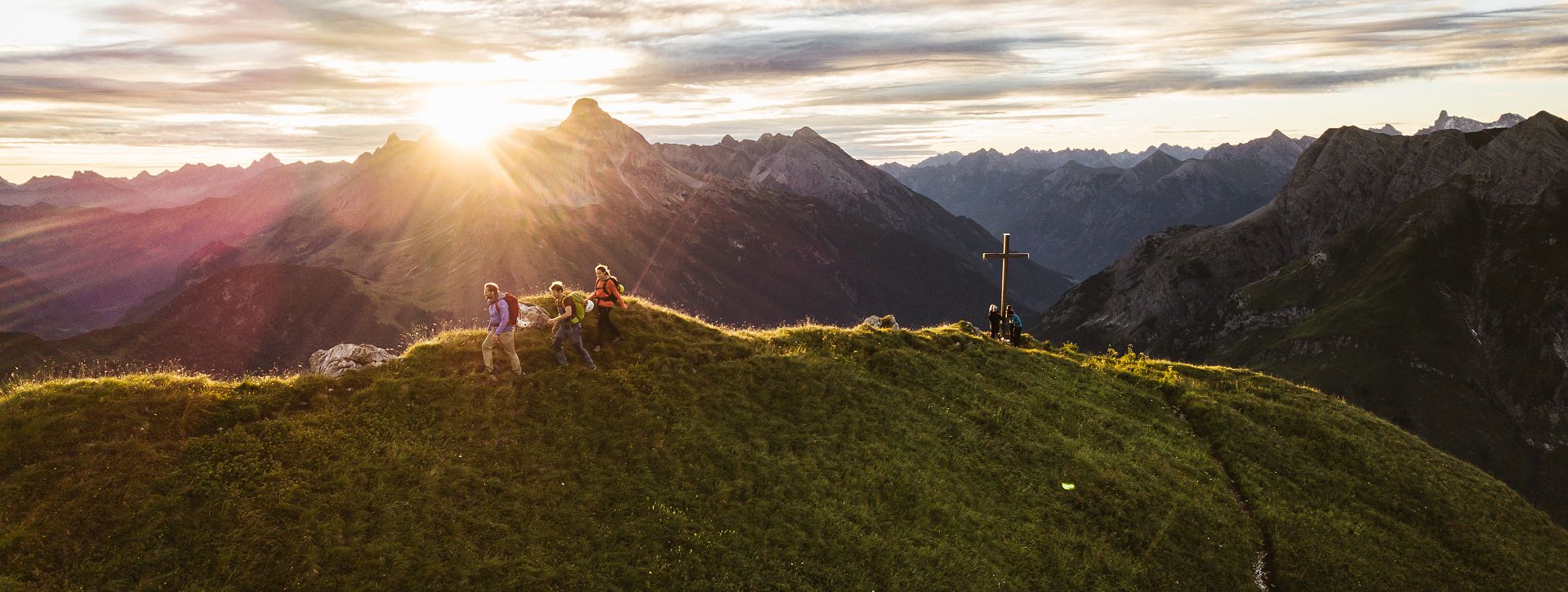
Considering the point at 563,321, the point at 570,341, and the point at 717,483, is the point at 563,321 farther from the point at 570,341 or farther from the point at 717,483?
the point at 717,483

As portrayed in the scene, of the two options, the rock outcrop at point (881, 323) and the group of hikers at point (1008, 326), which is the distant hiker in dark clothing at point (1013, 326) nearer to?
the group of hikers at point (1008, 326)

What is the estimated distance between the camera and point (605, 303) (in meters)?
27.5

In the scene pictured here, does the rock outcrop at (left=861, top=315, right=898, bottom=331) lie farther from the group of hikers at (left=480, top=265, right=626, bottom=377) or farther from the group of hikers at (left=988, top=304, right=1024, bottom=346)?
the group of hikers at (left=480, top=265, right=626, bottom=377)

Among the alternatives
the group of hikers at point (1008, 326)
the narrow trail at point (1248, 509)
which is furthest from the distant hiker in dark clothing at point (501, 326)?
the group of hikers at point (1008, 326)

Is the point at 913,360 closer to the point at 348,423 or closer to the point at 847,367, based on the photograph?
the point at 847,367

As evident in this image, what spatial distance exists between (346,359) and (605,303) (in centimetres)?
866

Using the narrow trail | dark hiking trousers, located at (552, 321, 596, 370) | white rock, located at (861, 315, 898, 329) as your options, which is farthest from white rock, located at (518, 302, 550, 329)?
the narrow trail

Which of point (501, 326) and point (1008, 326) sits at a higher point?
point (501, 326)

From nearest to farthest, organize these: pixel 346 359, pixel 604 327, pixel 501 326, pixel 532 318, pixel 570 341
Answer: pixel 501 326, pixel 346 359, pixel 570 341, pixel 604 327, pixel 532 318

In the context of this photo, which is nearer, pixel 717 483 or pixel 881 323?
pixel 717 483

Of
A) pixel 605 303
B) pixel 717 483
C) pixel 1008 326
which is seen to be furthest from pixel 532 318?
pixel 1008 326

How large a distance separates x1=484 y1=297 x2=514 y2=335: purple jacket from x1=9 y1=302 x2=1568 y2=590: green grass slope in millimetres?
1833

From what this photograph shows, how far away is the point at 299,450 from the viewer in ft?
66.8

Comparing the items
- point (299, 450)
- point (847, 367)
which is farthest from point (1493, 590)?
point (299, 450)
